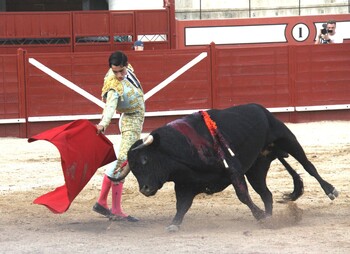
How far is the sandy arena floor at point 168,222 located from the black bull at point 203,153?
272 mm

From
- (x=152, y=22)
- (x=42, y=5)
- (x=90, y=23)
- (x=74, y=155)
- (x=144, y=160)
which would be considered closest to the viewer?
(x=144, y=160)

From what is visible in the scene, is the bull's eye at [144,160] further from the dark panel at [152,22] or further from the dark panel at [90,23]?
the dark panel at [152,22]

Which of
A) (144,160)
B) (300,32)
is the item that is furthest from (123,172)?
(300,32)

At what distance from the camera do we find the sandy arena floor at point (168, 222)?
550cm

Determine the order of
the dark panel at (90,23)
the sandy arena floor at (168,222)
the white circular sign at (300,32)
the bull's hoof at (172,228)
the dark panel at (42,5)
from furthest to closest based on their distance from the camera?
the dark panel at (42,5) < the white circular sign at (300,32) < the dark panel at (90,23) < the bull's hoof at (172,228) < the sandy arena floor at (168,222)

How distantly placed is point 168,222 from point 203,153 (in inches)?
30.6

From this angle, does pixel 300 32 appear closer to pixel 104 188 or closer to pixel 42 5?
pixel 42 5

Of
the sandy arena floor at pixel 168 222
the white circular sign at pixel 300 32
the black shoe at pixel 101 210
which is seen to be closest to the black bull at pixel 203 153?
the sandy arena floor at pixel 168 222

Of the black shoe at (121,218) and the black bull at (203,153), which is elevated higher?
the black bull at (203,153)

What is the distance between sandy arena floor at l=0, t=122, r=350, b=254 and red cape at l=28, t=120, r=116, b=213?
21cm

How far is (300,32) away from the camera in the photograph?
55.5 ft

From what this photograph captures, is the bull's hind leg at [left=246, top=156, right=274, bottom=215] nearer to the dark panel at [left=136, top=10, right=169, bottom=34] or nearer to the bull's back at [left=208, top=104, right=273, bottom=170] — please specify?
the bull's back at [left=208, top=104, right=273, bottom=170]

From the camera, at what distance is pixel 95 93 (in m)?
12.7

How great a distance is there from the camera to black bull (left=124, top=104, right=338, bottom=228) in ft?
19.3
